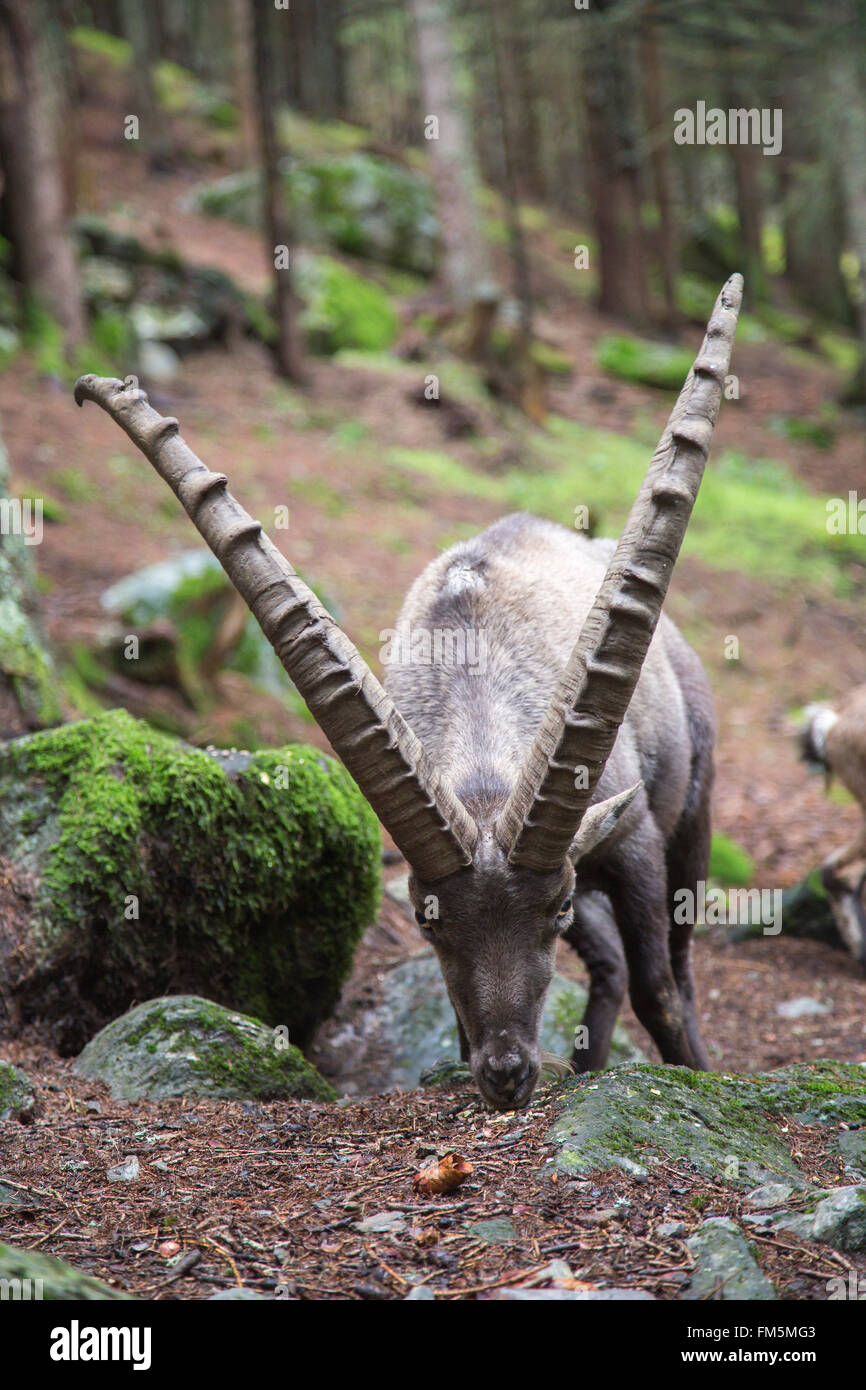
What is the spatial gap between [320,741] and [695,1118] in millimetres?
6591

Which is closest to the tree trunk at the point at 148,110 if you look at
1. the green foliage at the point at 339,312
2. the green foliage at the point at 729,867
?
the green foliage at the point at 339,312

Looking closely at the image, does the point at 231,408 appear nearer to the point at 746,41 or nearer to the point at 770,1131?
the point at 746,41

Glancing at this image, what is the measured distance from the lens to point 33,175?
53.6 ft

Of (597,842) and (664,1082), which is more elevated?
(597,842)

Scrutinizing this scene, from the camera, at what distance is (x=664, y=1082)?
4.63 metres

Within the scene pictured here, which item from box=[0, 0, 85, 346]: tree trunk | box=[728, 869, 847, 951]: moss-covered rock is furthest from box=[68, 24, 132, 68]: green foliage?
box=[728, 869, 847, 951]: moss-covered rock

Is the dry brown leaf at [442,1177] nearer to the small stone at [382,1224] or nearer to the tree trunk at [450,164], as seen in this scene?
the small stone at [382,1224]

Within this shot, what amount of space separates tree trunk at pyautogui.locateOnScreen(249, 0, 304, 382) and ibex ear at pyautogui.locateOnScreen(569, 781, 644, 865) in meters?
14.0

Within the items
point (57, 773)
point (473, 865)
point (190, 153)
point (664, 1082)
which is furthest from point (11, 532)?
point (190, 153)

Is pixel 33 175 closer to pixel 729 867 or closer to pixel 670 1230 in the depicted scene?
pixel 729 867

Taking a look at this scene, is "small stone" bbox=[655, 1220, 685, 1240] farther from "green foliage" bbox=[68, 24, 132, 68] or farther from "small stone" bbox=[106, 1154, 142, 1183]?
"green foliage" bbox=[68, 24, 132, 68]

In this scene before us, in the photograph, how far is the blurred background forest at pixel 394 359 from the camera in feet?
39.2

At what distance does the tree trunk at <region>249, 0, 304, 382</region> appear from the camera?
1803 centimetres
